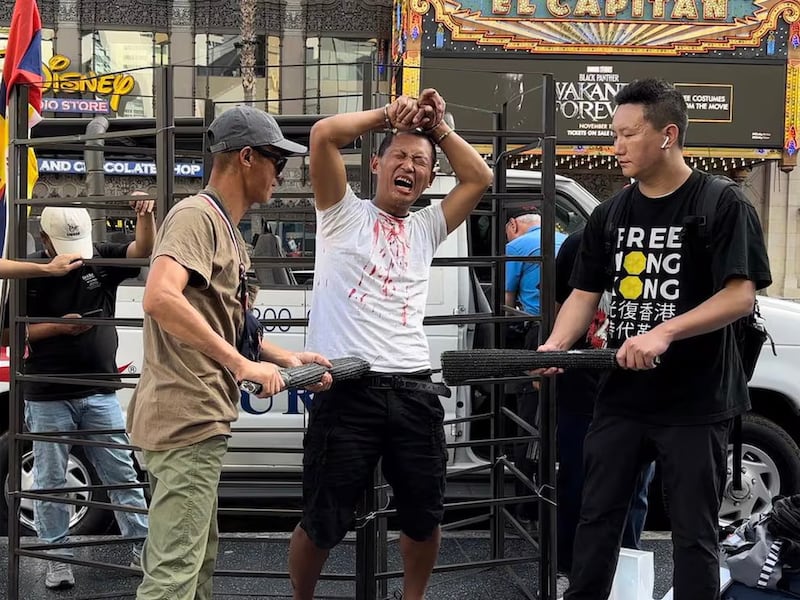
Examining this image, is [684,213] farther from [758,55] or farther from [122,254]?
[758,55]

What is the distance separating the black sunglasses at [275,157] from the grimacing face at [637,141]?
116 centimetres

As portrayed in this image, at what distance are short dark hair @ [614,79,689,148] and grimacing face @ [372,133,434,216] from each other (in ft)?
2.47

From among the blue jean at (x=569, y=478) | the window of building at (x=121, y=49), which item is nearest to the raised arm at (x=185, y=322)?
the blue jean at (x=569, y=478)

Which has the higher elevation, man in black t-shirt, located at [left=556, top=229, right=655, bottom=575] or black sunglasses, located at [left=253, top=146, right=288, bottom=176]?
black sunglasses, located at [left=253, top=146, right=288, bottom=176]

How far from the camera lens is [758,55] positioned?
1803 centimetres

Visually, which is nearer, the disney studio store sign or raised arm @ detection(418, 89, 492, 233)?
raised arm @ detection(418, 89, 492, 233)

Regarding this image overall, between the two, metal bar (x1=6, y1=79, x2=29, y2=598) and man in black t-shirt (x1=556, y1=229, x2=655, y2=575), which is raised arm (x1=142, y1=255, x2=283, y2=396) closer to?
metal bar (x1=6, y1=79, x2=29, y2=598)

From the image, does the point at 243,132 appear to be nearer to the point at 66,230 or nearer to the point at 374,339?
the point at 374,339

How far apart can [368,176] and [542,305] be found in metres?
0.95

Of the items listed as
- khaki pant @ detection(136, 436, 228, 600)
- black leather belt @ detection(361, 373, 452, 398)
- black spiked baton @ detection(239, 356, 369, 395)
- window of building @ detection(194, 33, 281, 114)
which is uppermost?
window of building @ detection(194, 33, 281, 114)

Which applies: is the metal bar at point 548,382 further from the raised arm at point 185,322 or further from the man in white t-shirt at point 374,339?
the raised arm at point 185,322

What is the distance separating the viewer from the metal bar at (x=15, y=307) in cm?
370

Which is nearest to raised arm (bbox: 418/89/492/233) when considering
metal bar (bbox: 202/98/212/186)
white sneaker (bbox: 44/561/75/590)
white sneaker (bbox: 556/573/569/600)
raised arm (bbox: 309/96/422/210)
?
raised arm (bbox: 309/96/422/210)

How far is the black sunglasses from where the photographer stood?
2.71m
